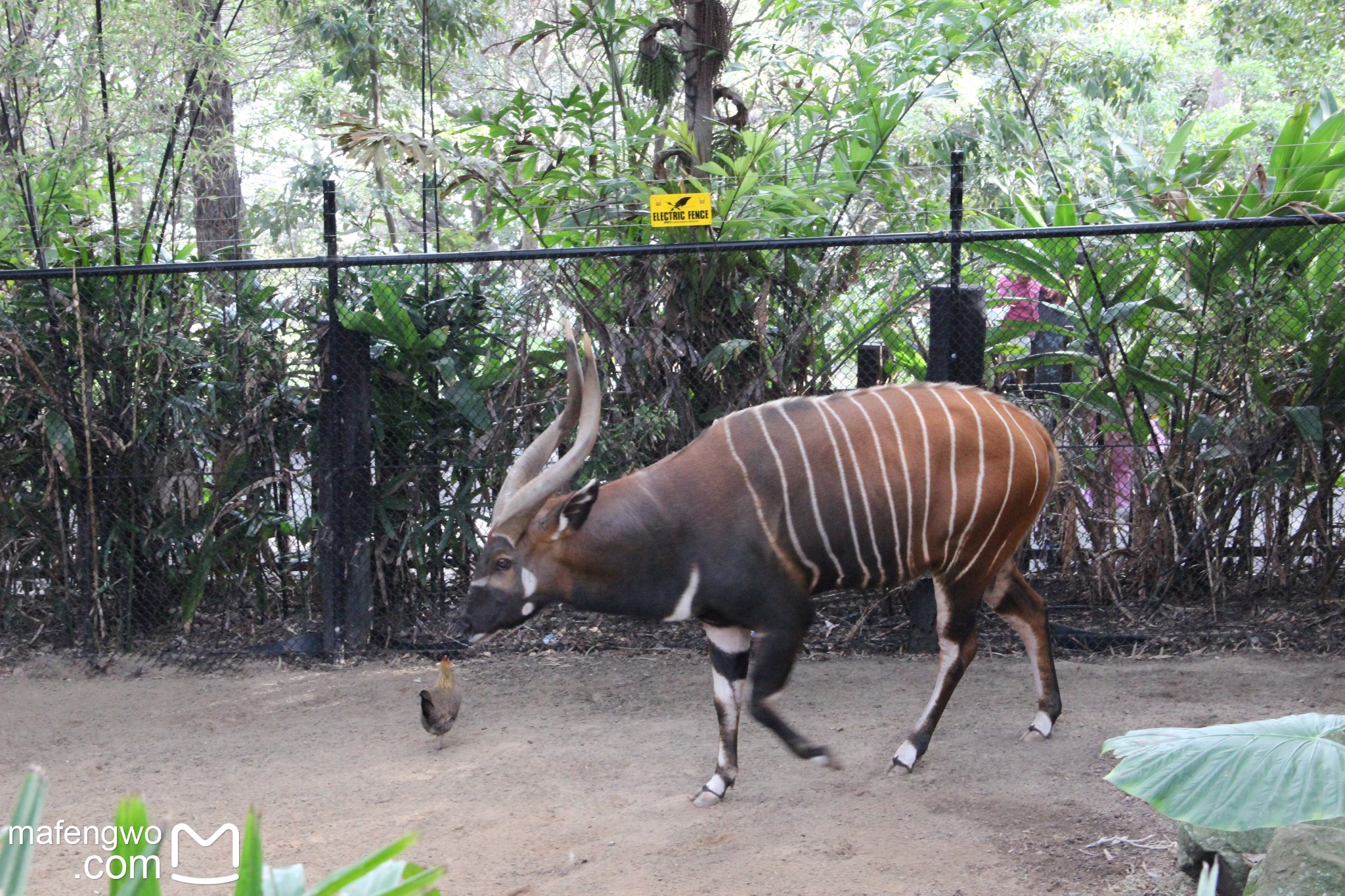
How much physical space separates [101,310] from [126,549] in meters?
1.11

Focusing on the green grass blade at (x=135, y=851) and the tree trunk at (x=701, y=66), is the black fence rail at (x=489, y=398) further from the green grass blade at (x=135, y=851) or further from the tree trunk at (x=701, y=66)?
the green grass blade at (x=135, y=851)

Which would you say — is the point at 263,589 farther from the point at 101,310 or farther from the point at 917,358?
the point at 917,358

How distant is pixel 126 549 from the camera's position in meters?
5.52

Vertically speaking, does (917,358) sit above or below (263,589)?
above

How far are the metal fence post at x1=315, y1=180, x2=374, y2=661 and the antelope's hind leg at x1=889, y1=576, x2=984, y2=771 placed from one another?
8.51ft

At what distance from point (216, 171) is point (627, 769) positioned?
5.17 metres

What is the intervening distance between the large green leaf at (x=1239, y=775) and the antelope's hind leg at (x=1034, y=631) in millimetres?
1989

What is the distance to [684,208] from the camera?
507cm

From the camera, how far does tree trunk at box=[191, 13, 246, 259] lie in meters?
5.71

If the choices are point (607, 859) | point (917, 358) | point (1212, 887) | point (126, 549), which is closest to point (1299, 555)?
point (917, 358)

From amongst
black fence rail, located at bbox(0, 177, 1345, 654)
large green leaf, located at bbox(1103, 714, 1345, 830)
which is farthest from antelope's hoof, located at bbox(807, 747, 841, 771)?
black fence rail, located at bbox(0, 177, 1345, 654)

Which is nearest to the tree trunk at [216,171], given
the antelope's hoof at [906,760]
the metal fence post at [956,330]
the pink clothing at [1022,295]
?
the metal fence post at [956,330]

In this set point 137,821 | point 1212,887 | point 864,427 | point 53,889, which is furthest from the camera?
point 864,427

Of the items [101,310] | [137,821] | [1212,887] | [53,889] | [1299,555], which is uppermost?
[101,310]
